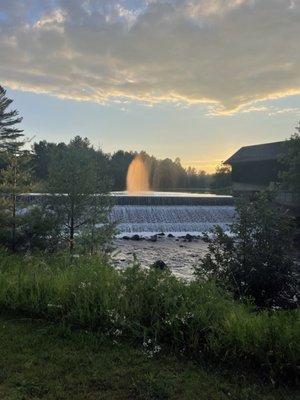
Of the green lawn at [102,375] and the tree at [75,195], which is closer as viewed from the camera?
the green lawn at [102,375]

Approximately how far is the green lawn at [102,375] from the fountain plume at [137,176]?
2879 inches

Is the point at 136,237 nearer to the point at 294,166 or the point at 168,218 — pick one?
the point at 168,218

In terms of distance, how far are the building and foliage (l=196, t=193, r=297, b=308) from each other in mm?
31414

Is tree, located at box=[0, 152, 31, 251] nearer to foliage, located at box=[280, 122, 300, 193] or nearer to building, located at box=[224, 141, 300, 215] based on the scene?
foliage, located at box=[280, 122, 300, 193]

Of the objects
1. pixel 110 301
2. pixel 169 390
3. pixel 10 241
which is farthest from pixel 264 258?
pixel 10 241

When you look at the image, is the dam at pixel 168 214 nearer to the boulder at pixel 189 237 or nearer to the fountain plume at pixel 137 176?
the boulder at pixel 189 237

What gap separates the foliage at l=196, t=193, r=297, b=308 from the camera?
7.20m

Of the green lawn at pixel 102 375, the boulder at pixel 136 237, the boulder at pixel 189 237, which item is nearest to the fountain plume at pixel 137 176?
the boulder at pixel 189 237

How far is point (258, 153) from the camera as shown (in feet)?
142

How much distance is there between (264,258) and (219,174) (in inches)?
2267

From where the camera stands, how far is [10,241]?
10.8 meters

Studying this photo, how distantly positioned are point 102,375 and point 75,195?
10.4 meters

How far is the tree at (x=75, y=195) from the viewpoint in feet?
45.0

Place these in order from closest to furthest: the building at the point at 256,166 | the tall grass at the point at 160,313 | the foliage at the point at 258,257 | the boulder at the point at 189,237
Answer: the tall grass at the point at 160,313
the foliage at the point at 258,257
the boulder at the point at 189,237
the building at the point at 256,166
